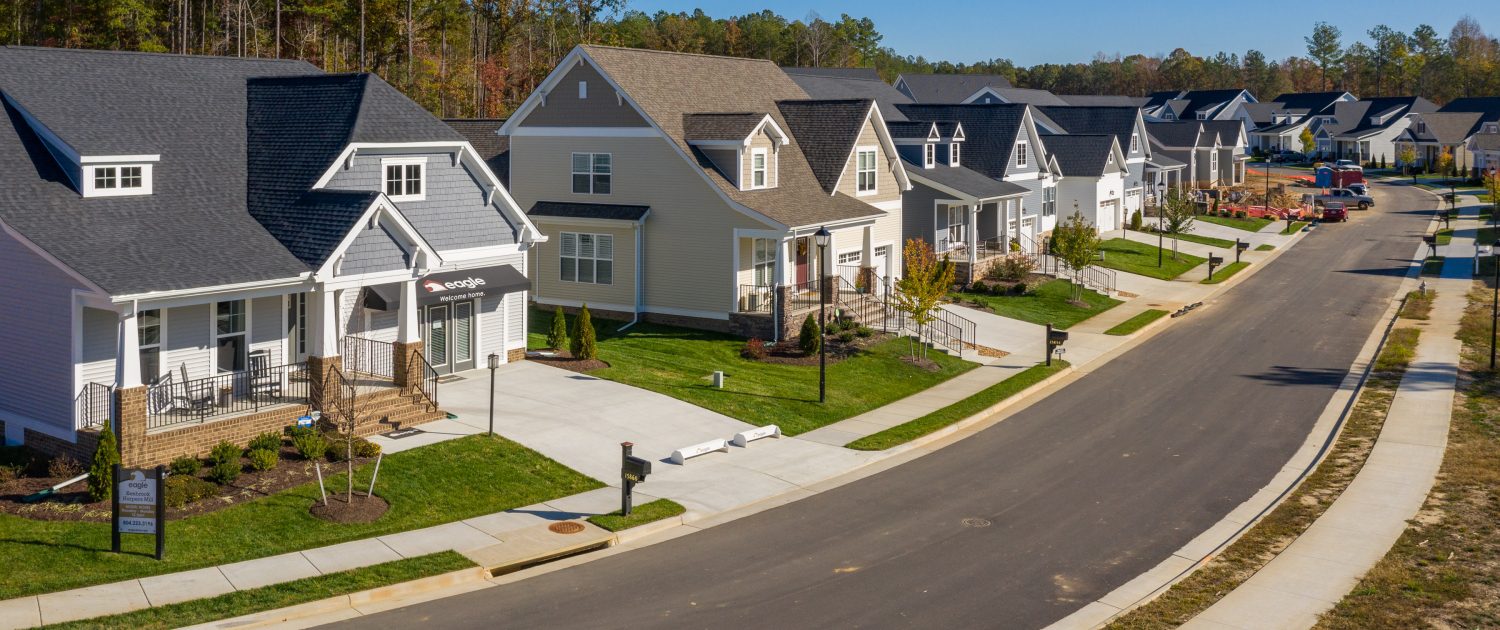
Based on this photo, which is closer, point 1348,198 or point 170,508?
point 170,508

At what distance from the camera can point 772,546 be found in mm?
21328

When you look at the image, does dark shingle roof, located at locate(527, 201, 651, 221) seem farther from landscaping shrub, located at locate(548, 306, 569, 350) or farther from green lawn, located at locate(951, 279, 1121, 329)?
green lawn, located at locate(951, 279, 1121, 329)

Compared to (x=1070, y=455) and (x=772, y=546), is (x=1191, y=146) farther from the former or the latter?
(x=772, y=546)

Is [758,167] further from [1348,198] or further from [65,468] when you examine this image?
[1348,198]

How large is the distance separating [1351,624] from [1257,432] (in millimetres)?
13386

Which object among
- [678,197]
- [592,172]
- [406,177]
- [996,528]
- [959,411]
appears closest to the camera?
[996,528]

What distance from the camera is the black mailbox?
22203 millimetres

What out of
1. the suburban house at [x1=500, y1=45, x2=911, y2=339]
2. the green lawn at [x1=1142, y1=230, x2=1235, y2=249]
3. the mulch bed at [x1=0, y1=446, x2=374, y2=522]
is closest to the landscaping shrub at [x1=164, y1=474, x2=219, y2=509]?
the mulch bed at [x1=0, y1=446, x2=374, y2=522]

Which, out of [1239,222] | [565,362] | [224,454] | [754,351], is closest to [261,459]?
[224,454]

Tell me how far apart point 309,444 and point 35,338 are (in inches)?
240

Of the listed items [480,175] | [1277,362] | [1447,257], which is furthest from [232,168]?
[1447,257]

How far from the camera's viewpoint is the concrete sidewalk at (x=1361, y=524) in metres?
18.5

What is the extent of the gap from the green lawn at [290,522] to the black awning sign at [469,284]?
5.32 meters

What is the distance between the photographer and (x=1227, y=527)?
22.8 m
